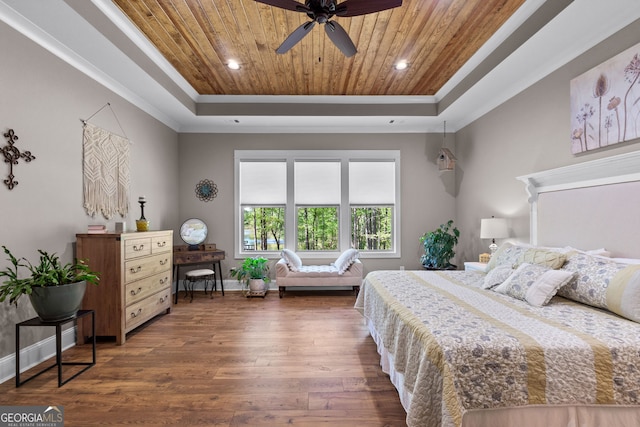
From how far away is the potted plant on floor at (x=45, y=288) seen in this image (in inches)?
86.1

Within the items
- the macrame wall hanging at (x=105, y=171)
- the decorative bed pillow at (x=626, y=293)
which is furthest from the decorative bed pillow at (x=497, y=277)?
the macrame wall hanging at (x=105, y=171)

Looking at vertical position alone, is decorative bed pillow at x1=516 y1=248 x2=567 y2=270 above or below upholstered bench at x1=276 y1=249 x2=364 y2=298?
above

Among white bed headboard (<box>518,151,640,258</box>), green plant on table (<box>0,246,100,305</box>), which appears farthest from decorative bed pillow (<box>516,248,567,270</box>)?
green plant on table (<box>0,246,100,305</box>)

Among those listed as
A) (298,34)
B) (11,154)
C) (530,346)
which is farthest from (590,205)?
(11,154)

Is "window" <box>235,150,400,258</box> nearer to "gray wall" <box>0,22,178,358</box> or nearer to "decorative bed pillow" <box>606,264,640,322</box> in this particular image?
"gray wall" <box>0,22,178,358</box>

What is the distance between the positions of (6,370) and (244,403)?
194 centimetres

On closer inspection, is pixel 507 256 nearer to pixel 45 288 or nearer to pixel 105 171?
pixel 45 288

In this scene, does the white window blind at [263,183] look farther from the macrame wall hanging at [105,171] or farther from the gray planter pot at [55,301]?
the gray planter pot at [55,301]

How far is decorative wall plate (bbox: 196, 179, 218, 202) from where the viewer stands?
530cm

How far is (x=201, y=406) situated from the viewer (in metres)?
2.04

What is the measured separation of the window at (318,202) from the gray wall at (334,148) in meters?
0.15

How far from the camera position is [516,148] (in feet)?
12.1

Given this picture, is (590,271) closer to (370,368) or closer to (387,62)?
(370,368)

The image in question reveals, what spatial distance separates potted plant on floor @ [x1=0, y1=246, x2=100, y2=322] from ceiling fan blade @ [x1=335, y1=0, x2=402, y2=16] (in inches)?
117
